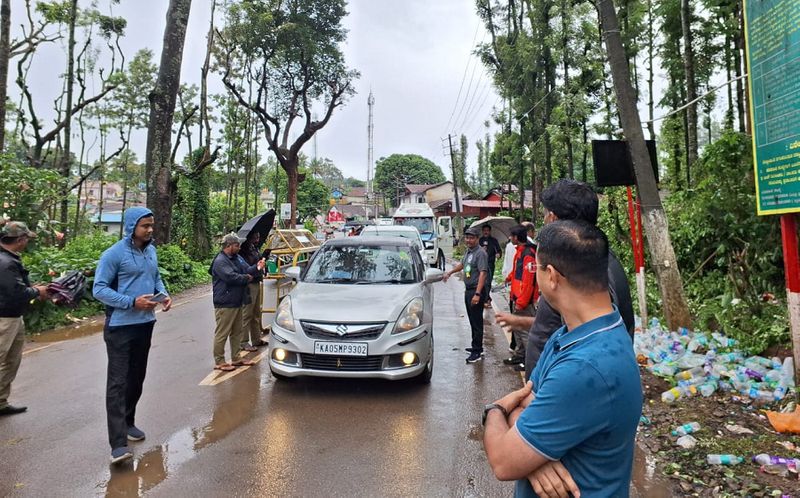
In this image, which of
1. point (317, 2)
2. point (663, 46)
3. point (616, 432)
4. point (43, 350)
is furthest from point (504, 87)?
point (616, 432)

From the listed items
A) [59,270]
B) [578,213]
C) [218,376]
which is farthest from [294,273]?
[59,270]

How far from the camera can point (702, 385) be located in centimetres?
470

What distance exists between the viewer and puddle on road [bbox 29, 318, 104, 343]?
7.86m

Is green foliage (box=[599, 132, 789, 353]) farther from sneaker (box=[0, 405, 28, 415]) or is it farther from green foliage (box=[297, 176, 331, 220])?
green foliage (box=[297, 176, 331, 220])

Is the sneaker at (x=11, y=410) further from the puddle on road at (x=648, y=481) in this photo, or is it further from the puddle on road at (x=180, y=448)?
the puddle on road at (x=648, y=481)

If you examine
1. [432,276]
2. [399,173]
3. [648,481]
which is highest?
[399,173]

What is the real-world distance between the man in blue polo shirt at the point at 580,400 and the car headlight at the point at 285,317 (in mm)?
3662

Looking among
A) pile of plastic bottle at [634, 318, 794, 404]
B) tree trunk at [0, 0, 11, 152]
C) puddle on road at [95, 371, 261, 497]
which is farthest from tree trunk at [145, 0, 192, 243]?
pile of plastic bottle at [634, 318, 794, 404]

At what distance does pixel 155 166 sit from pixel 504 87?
14572mm

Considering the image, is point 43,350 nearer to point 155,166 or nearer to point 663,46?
point 155,166

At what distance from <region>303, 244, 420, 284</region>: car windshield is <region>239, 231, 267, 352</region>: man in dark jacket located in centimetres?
116

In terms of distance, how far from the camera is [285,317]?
16.2 ft

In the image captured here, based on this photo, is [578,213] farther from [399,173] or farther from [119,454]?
[399,173]

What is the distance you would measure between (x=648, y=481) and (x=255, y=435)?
3008 millimetres
